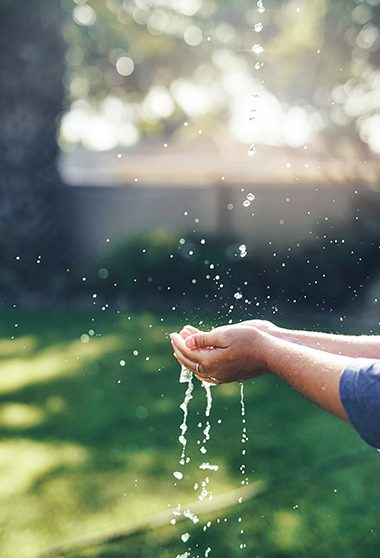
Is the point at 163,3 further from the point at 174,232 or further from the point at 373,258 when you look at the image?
the point at 373,258

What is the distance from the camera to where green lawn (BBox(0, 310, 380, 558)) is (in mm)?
3727

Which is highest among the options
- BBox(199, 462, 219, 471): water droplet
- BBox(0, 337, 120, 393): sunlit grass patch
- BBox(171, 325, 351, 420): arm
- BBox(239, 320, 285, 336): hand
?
BBox(0, 337, 120, 393): sunlit grass patch

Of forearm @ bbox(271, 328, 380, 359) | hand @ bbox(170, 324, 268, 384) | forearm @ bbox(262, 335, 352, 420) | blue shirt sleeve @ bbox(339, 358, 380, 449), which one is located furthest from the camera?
forearm @ bbox(271, 328, 380, 359)

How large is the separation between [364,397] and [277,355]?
0.37 metres

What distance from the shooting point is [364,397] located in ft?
5.42

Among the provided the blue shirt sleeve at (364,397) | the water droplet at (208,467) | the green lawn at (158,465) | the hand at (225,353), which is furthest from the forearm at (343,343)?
the water droplet at (208,467)

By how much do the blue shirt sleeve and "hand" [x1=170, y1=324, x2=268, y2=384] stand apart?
0.39 meters

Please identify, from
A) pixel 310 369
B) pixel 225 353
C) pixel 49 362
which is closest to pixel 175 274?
pixel 49 362

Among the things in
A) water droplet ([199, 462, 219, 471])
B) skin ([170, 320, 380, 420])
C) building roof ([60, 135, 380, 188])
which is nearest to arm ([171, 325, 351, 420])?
skin ([170, 320, 380, 420])

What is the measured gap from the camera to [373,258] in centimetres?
1052

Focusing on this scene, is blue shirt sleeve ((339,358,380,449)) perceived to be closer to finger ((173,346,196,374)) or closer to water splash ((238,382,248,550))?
finger ((173,346,196,374))

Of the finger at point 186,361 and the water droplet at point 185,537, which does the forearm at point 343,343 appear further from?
the water droplet at point 185,537

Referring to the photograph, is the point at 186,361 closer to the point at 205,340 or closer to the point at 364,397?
the point at 205,340

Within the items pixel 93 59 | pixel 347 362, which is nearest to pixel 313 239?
pixel 347 362
